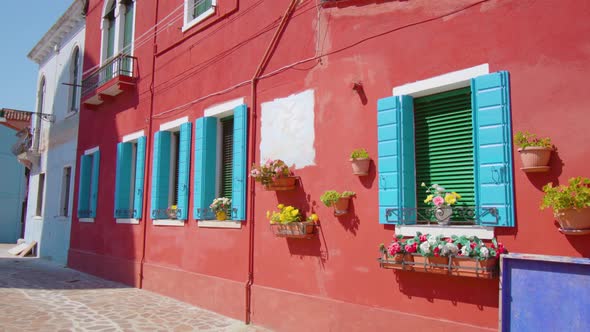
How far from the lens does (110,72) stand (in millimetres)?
13039

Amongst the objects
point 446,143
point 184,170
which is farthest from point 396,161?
point 184,170

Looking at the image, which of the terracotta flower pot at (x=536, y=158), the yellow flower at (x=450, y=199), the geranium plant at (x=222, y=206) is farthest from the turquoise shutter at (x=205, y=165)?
the terracotta flower pot at (x=536, y=158)

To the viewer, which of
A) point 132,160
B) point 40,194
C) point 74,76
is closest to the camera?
point 132,160

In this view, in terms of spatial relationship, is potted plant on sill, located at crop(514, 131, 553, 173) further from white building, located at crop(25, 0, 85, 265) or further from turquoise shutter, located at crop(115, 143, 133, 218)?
white building, located at crop(25, 0, 85, 265)

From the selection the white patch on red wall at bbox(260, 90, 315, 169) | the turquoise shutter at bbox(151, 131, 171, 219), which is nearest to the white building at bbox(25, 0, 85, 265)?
the turquoise shutter at bbox(151, 131, 171, 219)

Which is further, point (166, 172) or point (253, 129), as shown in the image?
point (166, 172)

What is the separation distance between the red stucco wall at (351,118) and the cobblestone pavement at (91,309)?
0.38 metres

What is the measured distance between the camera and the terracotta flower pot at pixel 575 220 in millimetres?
3979

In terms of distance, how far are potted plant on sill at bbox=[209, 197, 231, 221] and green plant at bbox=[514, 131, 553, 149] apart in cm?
502

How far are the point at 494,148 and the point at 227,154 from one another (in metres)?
5.20

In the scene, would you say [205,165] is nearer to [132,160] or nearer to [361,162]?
[361,162]

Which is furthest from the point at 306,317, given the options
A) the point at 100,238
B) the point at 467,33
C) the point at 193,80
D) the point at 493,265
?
the point at 100,238

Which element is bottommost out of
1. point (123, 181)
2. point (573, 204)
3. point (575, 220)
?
point (575, 220)

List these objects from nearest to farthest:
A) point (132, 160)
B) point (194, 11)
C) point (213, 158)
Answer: point (213, 158) < point (194, 11) < point (132, 160)
